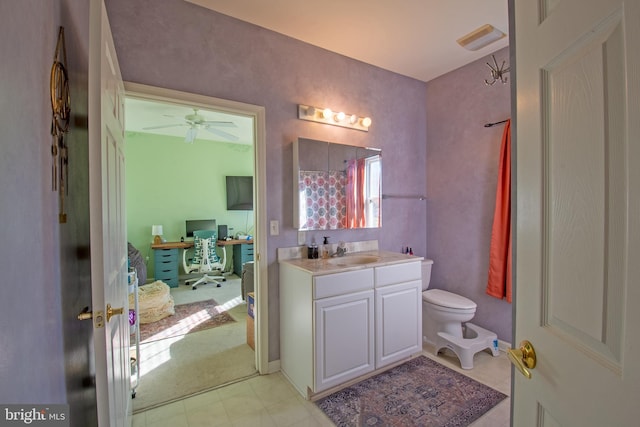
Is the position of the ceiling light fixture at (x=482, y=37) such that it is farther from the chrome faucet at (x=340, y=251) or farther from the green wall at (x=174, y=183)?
the green wall at (x=174, y=183)

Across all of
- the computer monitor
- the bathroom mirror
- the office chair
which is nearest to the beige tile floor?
the bathroom mirror

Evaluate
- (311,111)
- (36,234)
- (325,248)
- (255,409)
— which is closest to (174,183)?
(311,111)

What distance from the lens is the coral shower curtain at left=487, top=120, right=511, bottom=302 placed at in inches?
99.7

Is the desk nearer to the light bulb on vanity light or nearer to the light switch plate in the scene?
the light switch plate

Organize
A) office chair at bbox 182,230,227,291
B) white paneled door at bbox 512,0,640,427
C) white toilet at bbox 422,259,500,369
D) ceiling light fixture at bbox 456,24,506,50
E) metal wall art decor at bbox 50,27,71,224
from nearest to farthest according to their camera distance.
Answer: white paneled door at bbox 512,0,640,427 → metal wall art decor at bbox 50,27,71,224 → ceiling light fixture at bbox 456,24,506,50 → white toilet at bbox 422,259,500,369 → office chair at bbox 182,230,227,291

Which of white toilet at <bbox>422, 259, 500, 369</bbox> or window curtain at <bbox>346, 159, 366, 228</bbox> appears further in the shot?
window curtain at <bbox>346, 159, 366, 228</bbox>

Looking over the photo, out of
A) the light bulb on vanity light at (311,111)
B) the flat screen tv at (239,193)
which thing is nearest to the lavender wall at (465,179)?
the light bulb on vanity light at (311,111)

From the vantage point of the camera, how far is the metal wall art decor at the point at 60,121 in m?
0.92

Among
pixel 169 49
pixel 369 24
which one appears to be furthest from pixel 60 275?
pixel 369 24

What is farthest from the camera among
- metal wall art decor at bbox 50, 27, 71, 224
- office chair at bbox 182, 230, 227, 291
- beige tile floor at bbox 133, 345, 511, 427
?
office chair at bbox 182, 230, 227, 291

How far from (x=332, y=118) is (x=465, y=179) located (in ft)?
5.02

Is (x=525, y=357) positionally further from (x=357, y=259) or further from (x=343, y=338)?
(x=357, y=259)

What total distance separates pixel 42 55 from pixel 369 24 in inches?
83.9

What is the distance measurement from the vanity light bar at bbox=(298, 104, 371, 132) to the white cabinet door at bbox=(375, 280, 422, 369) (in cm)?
153
